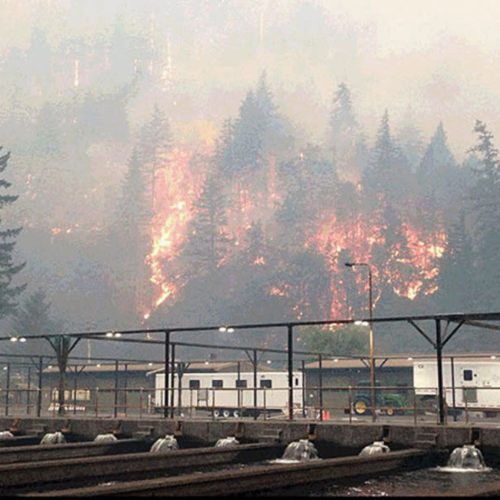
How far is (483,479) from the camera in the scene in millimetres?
23719

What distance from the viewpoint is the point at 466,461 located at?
88.0 ft

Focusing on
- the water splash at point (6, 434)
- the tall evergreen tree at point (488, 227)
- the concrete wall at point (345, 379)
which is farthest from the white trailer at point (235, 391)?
the tall evergreen tree at point (488, 227)

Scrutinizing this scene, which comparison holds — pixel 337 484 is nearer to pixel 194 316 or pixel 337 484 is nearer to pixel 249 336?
pixel 249 336

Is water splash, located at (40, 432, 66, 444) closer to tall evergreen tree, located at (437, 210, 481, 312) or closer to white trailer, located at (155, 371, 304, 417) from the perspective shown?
white trailer, located at (155, 371, 304, 417)

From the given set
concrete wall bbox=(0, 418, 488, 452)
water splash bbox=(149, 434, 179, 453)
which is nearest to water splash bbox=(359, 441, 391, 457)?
concrete wall bbox=(0, 418, 488, 452)

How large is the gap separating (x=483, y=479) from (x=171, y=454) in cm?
990

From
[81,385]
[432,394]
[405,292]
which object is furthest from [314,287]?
[432,394]

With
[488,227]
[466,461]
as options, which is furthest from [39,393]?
[488,227]

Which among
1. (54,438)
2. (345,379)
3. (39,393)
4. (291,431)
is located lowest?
(54,438)

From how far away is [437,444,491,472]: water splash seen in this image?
26562 millimetres

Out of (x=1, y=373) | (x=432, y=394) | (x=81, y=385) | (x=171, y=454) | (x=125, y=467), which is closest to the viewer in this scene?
(x=125, y=467)

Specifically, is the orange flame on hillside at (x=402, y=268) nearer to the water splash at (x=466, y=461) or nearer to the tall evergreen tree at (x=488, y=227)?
the tall evergreen tree at (x=488, y=227)

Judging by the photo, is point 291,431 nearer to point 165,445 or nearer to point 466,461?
point 165,445

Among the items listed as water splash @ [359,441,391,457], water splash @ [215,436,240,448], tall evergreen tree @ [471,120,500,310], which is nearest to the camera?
water splash @ [359,441,391,457]
